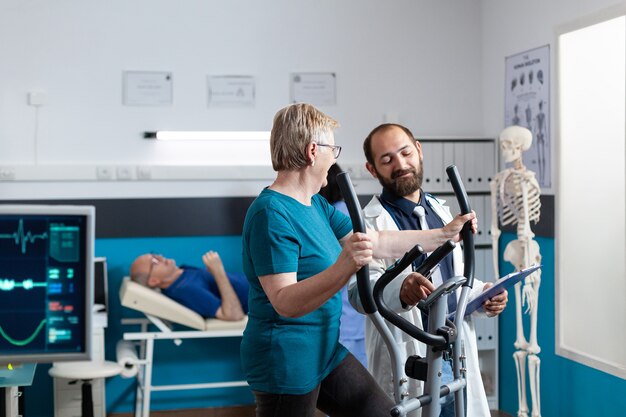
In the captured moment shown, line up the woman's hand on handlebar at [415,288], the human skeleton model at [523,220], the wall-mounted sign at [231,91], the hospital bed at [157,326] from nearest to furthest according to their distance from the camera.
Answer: the woman's hand on handlebar at [415,288] → the human skeleton model at [523,220] → the hospital bed at [157,326] → the wall-mounted sign at [231,91]

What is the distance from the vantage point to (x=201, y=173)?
4.70 metres

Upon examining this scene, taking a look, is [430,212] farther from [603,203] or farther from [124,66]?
[124,66]

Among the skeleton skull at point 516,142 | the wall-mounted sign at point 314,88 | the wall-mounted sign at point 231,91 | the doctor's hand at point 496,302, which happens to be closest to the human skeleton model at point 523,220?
the skeleton skull at point 516,142

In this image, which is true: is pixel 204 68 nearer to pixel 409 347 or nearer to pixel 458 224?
pixel 409 347

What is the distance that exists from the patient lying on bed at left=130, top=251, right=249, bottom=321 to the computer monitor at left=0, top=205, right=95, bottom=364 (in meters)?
2.56

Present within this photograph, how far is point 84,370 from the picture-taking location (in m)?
4.07

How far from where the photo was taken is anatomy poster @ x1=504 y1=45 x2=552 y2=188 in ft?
13.9

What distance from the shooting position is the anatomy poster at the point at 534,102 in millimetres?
4230

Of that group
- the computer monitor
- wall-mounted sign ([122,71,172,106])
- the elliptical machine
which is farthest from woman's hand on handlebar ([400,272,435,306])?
wall-mounted sign ([122,71,172,106])

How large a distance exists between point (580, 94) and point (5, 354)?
308cm

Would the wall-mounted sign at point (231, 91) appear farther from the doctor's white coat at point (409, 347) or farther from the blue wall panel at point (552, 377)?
the doctor's white coat at point (409, 347)

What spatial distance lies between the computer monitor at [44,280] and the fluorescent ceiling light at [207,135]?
2899 mm

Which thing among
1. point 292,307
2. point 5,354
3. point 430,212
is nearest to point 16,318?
point 5,354

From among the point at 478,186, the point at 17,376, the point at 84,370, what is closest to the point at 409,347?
the point at 17,376
